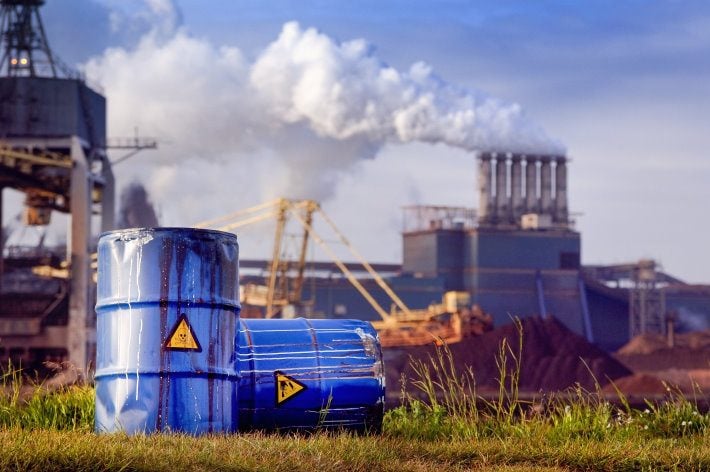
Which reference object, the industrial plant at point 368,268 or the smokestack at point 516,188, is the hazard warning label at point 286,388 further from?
the smokestack at point 516,188

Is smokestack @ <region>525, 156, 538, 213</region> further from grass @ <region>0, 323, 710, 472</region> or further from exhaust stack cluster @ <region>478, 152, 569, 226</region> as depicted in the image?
grass @ <region>0, 323, 710, 472</region>

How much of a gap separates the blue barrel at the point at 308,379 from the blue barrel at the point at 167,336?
0.54 m

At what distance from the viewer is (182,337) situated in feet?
33.7

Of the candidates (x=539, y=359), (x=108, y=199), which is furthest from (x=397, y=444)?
(x=108, y=199)

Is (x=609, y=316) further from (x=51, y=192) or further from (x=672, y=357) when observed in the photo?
(x=51, y=192)

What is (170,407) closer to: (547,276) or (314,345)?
(314,345)

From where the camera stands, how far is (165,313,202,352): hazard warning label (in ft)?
33.6

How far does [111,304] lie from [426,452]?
9.32 ft

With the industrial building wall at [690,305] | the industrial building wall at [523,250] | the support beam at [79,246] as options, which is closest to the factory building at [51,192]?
the support beam at [79,246]

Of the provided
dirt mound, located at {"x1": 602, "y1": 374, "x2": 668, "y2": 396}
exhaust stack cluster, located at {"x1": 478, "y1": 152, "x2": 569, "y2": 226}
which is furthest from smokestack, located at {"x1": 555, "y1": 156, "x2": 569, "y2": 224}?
dirt mound, located at {"x1": 602, "y1": 374, "x2": 668, "y2": 396}

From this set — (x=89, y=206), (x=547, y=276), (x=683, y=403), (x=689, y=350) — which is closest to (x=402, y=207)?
(x=547, y=276)

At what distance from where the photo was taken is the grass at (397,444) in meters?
8.23

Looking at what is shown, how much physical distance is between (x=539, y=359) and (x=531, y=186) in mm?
37716

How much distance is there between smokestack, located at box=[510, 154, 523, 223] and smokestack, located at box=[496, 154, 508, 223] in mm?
615
